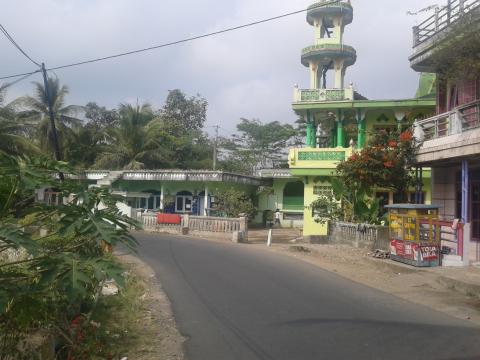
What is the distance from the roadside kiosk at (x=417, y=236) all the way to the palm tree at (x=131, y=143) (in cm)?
2384

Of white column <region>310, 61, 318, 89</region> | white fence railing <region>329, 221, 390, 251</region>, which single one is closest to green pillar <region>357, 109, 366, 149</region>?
white column <region>310, 61, 318, 89</region>

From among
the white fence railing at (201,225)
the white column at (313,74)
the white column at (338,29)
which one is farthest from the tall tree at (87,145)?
the white column at (338,29)

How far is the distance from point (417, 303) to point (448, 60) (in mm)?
5717


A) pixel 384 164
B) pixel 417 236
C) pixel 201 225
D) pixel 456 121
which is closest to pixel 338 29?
pixel 384 164

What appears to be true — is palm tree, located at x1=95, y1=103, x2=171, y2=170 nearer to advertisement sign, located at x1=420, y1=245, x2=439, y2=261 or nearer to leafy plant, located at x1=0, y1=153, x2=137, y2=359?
advertisement sign, located at x1=420, y1=245, x2=439, y2=261

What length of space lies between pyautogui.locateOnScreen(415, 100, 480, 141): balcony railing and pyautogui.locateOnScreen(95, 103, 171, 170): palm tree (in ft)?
76.6

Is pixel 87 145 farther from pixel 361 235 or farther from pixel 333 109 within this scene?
pixel 361 235

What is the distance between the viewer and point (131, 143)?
119 feet

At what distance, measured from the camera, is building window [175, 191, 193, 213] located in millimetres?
33438

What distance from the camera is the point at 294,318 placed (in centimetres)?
778

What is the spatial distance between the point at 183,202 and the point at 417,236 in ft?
70.2

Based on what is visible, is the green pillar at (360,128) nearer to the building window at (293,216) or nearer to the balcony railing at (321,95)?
the balcony railing at (321,95)

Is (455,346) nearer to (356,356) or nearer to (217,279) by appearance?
(356,356)

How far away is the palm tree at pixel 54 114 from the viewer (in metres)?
34.8
